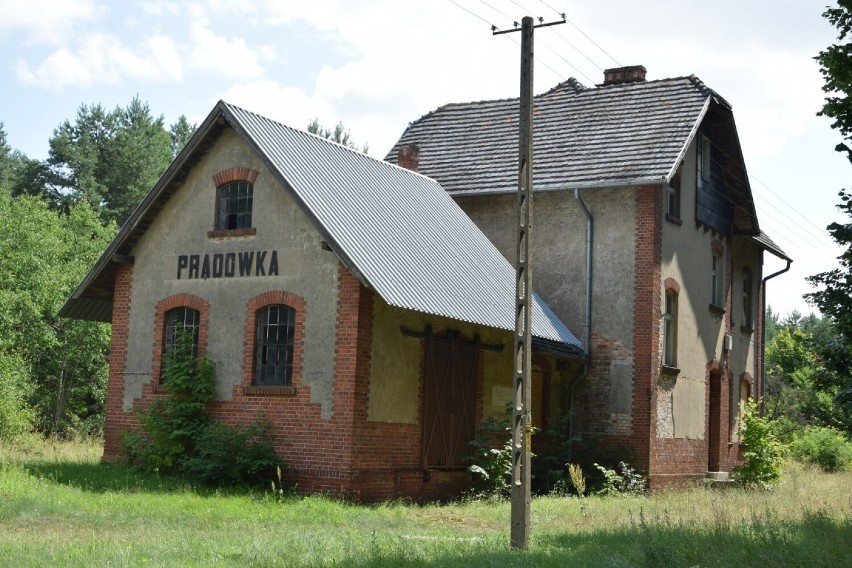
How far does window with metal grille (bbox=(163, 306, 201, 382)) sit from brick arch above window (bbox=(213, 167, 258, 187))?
2.42 meters

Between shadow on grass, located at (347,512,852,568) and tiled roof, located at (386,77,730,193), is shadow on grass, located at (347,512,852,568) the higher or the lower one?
the lower one

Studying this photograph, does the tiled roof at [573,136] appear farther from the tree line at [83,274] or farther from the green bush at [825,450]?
the green bush at [825,450]

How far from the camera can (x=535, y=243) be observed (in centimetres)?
2469

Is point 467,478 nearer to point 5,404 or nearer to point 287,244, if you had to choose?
point 287,244

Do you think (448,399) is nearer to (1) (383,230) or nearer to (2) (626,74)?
(1) (383,230)

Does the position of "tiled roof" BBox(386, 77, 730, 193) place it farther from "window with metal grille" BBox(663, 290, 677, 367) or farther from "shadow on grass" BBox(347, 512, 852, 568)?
"shadow on grass" BBox(347, 512, 852, 568)

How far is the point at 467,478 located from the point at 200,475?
16.7 feet

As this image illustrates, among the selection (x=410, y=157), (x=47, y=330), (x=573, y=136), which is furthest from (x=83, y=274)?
(x=573, y=136)

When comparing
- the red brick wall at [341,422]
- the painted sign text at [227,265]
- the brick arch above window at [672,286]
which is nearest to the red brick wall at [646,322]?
the brick arch above window at [672,286]

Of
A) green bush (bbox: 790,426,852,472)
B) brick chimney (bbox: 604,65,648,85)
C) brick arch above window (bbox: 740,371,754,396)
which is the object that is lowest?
green bush (bbox: 790,426,852,472)

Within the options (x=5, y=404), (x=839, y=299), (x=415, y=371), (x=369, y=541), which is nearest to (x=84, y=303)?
(x=415, y=371)

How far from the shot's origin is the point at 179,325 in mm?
19969

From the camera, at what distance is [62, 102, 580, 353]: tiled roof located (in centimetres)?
1809

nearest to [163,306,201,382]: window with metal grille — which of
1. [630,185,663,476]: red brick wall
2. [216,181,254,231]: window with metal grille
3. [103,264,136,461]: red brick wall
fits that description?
[103,264,136,461]: red brick wall
